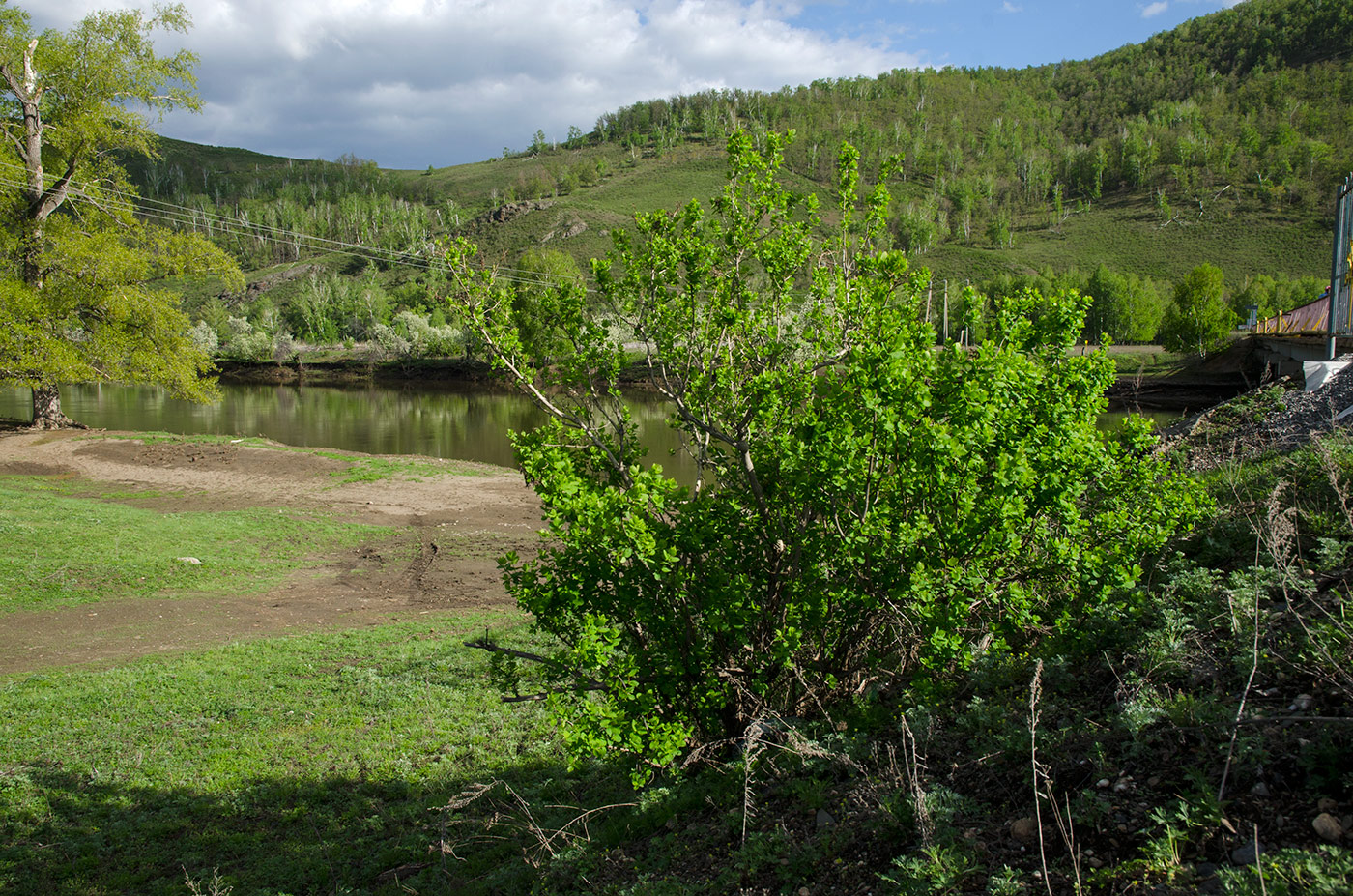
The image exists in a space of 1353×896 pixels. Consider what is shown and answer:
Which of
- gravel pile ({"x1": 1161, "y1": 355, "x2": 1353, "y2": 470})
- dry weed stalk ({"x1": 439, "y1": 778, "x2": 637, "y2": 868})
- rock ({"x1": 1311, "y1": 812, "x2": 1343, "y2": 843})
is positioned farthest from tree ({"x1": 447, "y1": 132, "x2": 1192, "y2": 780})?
gravel pile ({"x1": 1161, "y1": 355, "x2": 1353, "y2": 470})

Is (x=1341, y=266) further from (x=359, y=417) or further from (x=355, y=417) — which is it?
(x=355, y=417)

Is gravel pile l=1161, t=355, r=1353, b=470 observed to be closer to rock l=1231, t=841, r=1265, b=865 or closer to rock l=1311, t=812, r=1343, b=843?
rock l=1311, t=812, r=1343, b=843

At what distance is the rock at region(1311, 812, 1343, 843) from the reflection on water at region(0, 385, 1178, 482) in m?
24.1

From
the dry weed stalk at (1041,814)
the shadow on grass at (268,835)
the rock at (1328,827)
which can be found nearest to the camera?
the rock at (1328,827)

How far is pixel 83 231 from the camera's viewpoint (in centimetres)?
2738

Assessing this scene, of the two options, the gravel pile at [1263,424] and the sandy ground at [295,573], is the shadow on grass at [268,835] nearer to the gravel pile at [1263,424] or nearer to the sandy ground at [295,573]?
the sandy ground at [295,573]

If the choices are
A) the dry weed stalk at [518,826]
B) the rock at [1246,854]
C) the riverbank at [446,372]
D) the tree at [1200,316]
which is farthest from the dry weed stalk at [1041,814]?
the tree at [1200,316]

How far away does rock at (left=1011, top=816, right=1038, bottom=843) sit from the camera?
12.4ft

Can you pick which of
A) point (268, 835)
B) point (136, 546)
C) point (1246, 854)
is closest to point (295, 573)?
point (136, 546)

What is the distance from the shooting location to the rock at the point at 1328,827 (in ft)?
10.1

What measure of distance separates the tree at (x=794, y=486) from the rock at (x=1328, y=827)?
1808 millimetres

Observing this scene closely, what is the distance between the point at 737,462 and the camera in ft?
21.3

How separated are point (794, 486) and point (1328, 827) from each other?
309 centimetres

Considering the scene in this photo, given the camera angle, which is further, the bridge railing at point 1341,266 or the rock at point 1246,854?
the bridge railing at point 1341,266
